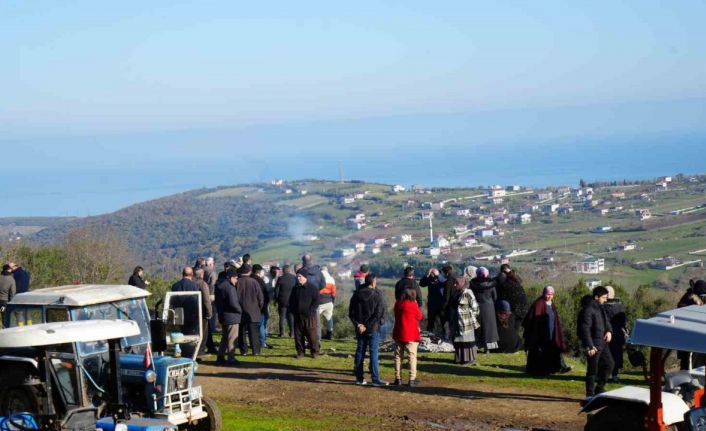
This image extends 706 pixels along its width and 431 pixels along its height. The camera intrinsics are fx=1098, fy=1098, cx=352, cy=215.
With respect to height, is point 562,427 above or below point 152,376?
below

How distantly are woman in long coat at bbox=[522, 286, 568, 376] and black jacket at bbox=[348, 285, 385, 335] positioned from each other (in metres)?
2.64

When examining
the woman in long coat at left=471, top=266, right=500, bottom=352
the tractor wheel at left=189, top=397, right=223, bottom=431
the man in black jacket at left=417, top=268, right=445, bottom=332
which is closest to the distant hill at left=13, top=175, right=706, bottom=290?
the man in black jacket at left=417, top=268, right=445, bottom=332

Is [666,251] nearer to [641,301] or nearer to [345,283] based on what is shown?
[345,283]

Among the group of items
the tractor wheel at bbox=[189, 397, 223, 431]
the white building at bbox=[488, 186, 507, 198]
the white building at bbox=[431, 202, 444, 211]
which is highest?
the white building at bbox=[488, 186, 507, 198]

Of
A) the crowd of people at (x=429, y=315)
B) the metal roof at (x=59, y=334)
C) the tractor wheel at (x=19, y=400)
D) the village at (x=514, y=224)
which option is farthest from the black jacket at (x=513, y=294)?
the village at (x=514, y=224)

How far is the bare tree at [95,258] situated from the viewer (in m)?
34.4

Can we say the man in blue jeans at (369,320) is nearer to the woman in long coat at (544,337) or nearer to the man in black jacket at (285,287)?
the woman in long coat at (544,337)

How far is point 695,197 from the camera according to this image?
2633 inches

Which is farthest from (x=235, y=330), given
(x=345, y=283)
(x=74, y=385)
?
(x=345, y=283)

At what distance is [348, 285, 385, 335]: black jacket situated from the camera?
60.0ft

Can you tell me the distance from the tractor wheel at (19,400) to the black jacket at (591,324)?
8634 millimetres

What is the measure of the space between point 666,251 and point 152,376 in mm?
44265

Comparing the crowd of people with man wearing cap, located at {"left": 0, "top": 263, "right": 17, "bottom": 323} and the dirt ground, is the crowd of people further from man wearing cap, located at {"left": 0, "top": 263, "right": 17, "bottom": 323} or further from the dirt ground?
man wearing cap, located at {"left": 0, "top": 263, "right": 17, "bottom": 323}

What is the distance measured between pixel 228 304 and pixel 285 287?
10.0 ft
